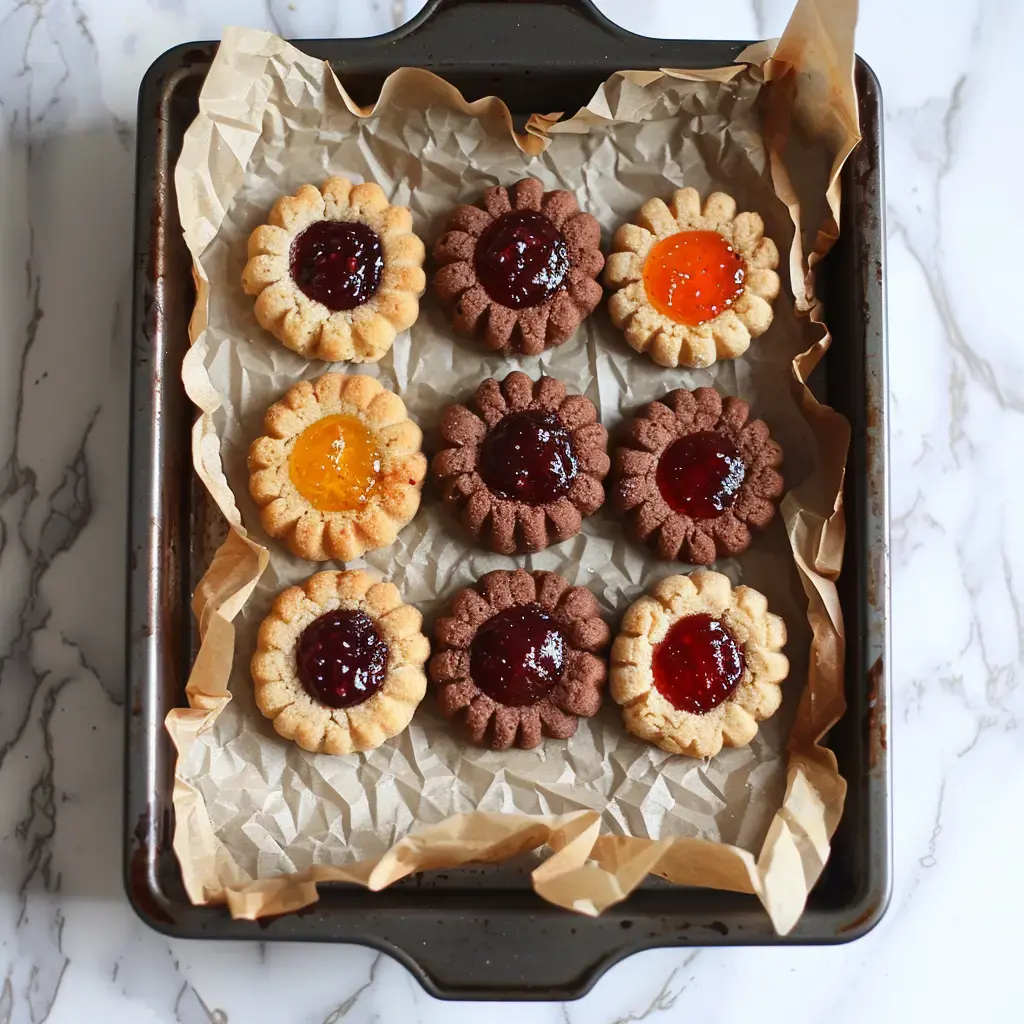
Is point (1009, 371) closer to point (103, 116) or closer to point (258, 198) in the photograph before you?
point (258, 198)

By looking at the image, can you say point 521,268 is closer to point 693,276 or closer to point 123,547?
point 693,276

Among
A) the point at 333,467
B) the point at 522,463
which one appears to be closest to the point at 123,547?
the point at 333,467

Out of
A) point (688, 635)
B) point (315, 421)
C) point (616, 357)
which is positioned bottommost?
point (688, 635)

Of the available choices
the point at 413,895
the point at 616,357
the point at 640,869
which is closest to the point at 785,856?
the point at 640,869

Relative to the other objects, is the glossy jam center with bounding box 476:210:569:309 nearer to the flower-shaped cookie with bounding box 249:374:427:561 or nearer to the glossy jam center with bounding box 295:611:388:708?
the flower-shaped cookie with bounding box 249:374:427:561

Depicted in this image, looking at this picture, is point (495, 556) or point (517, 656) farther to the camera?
point (495, 556)

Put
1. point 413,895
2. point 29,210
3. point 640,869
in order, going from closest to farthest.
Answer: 1. point 640,869
2. point 413,895
3. point 29,210
